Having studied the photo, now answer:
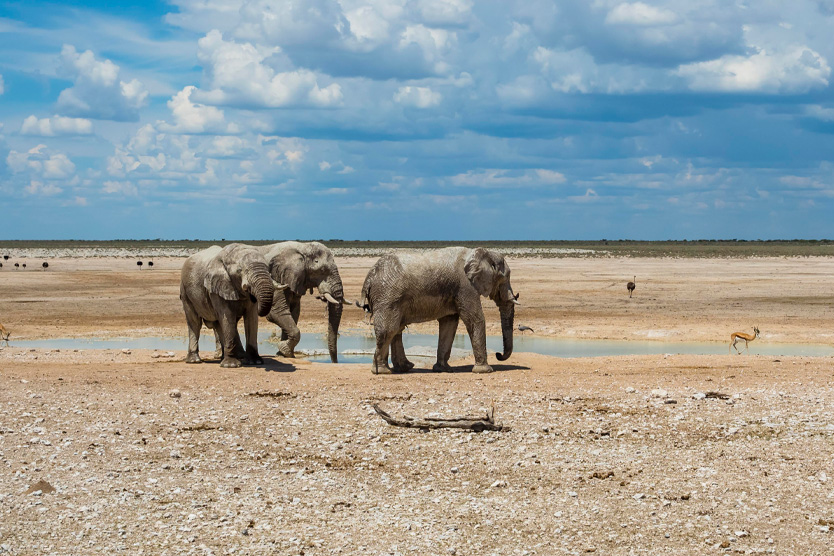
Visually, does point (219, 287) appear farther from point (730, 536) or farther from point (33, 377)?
point (730, 536)

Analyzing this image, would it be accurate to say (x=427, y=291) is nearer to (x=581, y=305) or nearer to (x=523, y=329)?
(x=523, y=329)

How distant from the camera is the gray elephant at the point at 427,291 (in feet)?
56.0

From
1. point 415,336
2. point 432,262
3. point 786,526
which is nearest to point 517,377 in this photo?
point 432,262

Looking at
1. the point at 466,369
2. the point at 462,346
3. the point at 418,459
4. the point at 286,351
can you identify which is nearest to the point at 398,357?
the point at 466,369

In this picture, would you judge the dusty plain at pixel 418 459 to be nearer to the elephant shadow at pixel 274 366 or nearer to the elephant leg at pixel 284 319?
the elephant shadow at pixel 274 366

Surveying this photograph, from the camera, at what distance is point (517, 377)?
1642 cm

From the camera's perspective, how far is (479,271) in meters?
17.3

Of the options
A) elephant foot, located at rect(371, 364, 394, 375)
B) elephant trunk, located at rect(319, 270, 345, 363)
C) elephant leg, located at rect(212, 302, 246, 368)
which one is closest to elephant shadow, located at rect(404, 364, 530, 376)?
elephant foot, located at rect(371, 364, 394, 375)

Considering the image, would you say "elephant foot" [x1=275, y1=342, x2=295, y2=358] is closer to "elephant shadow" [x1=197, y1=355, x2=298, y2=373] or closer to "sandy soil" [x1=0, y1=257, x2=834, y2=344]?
"elephant shadow" [x1=197, y1=355, x2=298, y2=373]

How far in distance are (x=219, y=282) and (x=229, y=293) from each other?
1.10 ft

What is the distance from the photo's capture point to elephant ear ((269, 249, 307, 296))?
2192 centimetres

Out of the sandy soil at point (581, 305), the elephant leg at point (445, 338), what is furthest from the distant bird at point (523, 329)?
the elephant leg at point (445, 338)

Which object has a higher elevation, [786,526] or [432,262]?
[432,262]

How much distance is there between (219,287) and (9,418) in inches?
250
